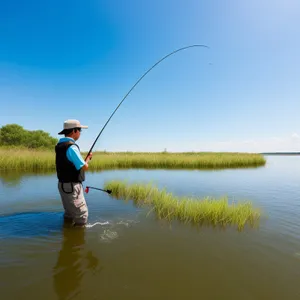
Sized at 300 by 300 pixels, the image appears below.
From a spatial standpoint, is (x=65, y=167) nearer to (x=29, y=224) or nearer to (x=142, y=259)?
(x=29, y=224)

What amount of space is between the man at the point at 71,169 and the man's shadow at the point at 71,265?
53 cm

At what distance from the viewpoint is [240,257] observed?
3.80m

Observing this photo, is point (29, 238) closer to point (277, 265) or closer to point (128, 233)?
point (128, 233)

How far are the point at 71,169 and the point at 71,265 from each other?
1886 mm

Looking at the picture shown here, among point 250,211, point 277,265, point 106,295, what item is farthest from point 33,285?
point 250,211

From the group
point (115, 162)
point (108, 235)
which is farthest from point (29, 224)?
point (115, 162)

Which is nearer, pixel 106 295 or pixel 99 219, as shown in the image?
pixel 106 295

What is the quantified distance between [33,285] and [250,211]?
520 centimetres

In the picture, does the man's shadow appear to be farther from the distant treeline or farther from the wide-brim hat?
the distant treeline

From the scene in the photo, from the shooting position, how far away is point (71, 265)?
133 inches

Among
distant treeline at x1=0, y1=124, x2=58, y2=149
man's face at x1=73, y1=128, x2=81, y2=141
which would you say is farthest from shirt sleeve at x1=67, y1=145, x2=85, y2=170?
distant treeline at x1=0, y1=124, x2=58, y2=149

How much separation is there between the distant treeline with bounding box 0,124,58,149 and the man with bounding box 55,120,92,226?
4965 centimetres

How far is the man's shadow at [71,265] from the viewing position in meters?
2.80

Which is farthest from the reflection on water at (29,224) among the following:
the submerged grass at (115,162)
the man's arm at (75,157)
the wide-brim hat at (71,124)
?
the submerged grass at (115,162)
